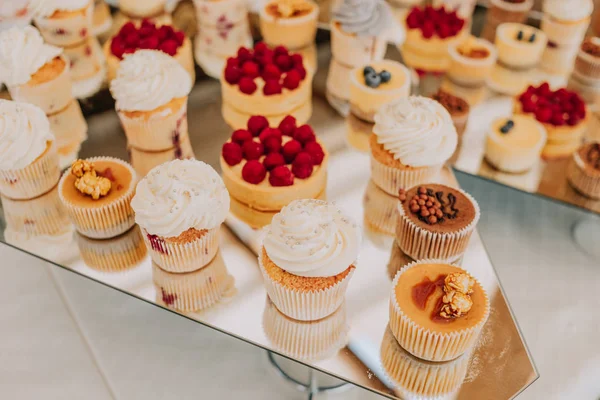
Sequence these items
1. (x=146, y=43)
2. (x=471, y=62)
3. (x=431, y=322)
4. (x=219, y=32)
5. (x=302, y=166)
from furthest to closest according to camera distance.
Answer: (x=219, y=32) < (x=471, y=62) < (x=146, y=43) < (x=302, y=166) < (x=431, y=322)

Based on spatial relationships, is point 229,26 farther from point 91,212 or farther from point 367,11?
point 91,212

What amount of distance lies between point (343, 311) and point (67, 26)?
81.6 inches

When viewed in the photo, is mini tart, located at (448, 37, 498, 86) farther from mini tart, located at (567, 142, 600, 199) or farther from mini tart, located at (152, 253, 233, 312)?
mini tart, located at (152, 253, 233, 312)

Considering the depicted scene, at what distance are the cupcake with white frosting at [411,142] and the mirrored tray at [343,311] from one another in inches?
6.5

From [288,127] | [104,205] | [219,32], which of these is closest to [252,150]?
[288,127]

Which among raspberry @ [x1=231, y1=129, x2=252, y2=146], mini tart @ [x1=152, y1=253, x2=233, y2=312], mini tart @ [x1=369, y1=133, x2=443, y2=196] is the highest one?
raspberry @ [x1=231, y1=129, x2=252, y2=146]

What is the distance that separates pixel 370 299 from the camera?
2070 mm

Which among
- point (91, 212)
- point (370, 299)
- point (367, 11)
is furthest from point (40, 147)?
point (367, 11)

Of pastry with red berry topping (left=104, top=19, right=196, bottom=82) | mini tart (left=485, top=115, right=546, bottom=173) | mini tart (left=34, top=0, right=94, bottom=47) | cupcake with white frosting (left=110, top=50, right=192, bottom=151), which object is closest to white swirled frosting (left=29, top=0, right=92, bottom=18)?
mini tart (left=34, top=0, right=94, bottom=47)

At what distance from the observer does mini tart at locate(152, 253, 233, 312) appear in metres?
2.04

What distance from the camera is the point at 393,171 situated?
2.37m

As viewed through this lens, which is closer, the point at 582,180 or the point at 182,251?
the point at 182,251

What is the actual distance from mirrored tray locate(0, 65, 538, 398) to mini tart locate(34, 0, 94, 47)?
1234mm

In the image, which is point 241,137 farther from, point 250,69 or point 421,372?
point 421,372
